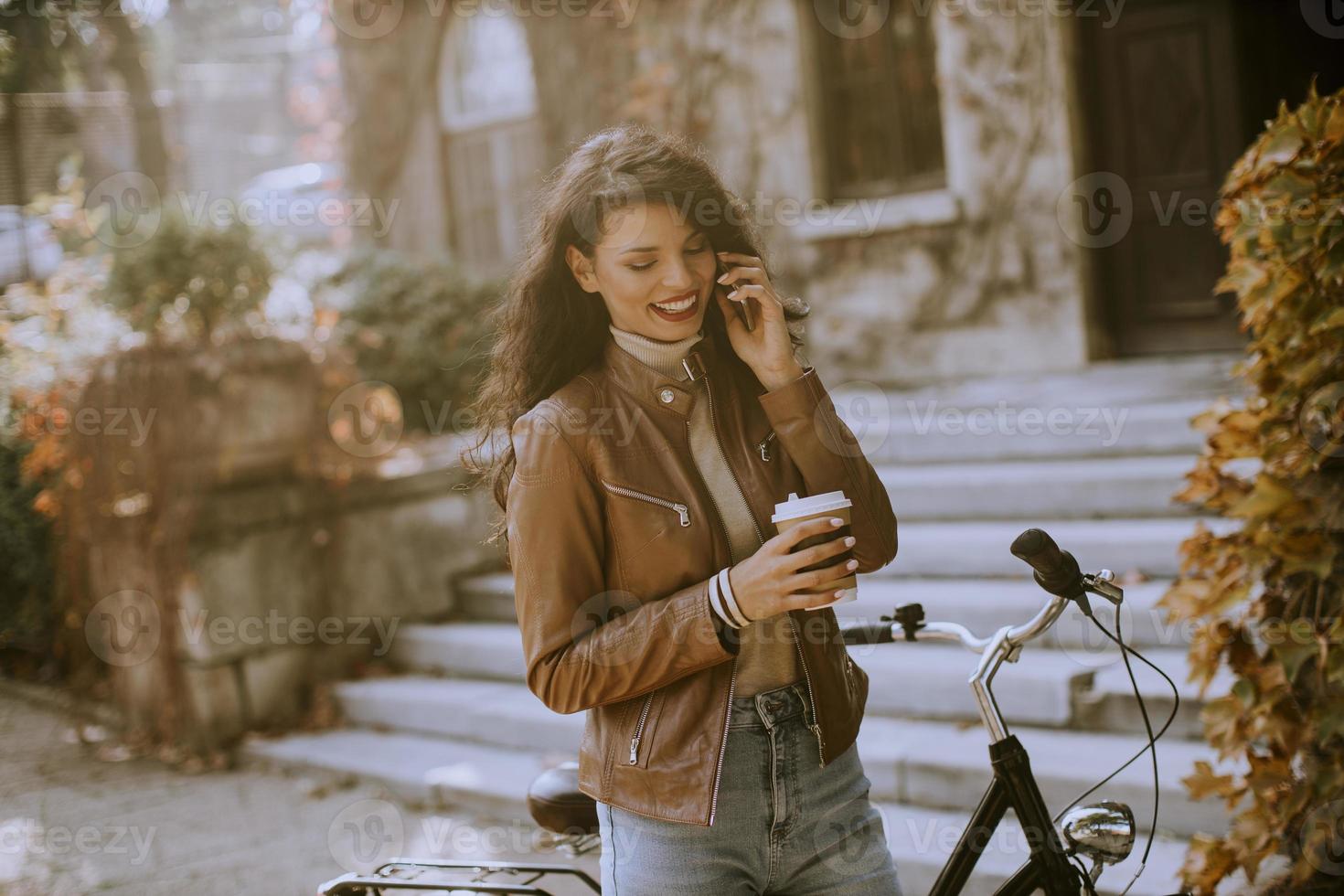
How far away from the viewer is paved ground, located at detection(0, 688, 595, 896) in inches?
187

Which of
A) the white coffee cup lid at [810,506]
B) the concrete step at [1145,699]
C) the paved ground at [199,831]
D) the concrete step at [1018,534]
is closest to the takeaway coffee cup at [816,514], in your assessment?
the white coffee cup lid at [810,506]

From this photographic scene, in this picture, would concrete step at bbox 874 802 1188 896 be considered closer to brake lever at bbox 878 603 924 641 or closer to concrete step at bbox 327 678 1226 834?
concrete step at bbox 327 678 1226 834

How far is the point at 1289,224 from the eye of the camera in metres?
3.05

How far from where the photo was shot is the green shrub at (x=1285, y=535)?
9.80 ft

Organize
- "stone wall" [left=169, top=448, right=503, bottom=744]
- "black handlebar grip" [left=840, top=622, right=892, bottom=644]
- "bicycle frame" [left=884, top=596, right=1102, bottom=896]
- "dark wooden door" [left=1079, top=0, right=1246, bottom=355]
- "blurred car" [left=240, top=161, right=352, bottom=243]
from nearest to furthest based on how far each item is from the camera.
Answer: "bicycle frame" [left=884, top=596, right=1102, bottom=896] → "black handlebar grip" [left=840, top=622, right=892, bottom=644] → "stone wall" [left=169, top=448, right=503, bottom=744] → "blurred car" [left=240, top=161, right=352, bottom=243] → "dark wooden door" [left=1079, top=0, right=1246, bottom=355]

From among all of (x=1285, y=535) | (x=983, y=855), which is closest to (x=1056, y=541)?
(x=983, y=855)

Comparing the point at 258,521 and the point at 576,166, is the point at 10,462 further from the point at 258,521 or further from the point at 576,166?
the point at 576,166

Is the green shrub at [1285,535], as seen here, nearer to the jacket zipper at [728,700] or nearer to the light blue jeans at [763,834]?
the light blue jeans at [763,834]

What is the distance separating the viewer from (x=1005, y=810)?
235cm

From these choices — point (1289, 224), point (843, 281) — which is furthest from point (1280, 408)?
point (843, 281)

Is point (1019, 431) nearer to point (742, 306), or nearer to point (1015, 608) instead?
point (1015, 608)

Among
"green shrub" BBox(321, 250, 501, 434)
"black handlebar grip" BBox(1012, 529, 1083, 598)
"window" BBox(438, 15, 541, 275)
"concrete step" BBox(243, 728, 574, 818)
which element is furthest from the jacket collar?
"window" BBox(438, 15, 541, 275)

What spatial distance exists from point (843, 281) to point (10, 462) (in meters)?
5.13

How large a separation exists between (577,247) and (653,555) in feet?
1.87
